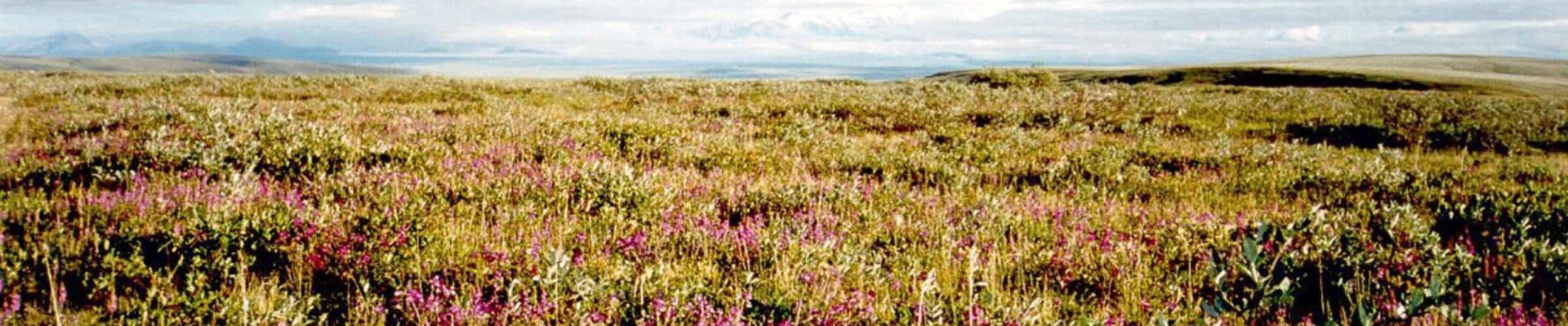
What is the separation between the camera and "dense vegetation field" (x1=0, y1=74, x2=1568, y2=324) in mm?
4094

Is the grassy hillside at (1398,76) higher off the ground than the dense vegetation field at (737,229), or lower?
higher

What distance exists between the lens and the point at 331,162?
8.63m

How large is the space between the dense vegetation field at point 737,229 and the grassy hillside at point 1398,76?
162ft

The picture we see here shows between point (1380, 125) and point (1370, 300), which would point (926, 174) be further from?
point (1380, 125)

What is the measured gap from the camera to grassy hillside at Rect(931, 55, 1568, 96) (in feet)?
245

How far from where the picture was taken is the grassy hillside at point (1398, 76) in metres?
74.6

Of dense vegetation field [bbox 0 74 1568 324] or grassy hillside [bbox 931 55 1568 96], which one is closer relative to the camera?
dense vegetation field [bbox 0 74 1568 324]

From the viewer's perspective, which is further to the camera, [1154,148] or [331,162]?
[1154,148]

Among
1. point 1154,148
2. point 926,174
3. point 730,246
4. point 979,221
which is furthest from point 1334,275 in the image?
point 1154,148

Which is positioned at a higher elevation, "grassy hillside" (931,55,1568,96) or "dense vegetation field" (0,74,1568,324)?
"grassy hillside" (931,55,1568,96)

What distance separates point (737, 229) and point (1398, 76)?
103m

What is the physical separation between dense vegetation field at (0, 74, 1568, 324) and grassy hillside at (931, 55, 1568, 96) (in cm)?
4934

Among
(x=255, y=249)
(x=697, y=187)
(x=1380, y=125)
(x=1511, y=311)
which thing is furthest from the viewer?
(x=1380, y=125)

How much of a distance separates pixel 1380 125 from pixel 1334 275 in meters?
14.6
